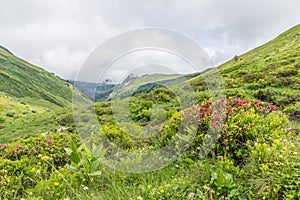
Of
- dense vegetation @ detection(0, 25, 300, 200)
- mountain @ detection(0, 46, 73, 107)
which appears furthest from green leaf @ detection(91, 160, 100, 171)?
mountain @ detection(0, 46, 73, 107)

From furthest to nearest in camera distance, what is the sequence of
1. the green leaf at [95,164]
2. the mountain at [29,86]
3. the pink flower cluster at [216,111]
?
the mountain at [29,86] < the pink flower cluster at [216,111] < the green leaf at [95,164]

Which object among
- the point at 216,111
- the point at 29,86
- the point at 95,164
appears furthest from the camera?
the point at 29,86

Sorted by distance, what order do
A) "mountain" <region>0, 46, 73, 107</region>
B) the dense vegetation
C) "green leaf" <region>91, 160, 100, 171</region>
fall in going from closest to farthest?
the dense vegetation
"green leaf" <region>91, 160, 100, 171</region>
"mountain" <region>0, 46, 73, 107</region>

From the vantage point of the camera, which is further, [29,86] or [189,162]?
[29,86]

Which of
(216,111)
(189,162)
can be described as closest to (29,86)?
(216,111)

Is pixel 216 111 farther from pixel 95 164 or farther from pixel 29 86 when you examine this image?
pixel 29 86

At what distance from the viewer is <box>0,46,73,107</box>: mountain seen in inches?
4985

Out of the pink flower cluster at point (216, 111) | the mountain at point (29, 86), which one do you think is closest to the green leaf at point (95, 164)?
the pink flower cluster at point (216, 111)

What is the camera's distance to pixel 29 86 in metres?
147

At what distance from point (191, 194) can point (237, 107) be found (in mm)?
3414

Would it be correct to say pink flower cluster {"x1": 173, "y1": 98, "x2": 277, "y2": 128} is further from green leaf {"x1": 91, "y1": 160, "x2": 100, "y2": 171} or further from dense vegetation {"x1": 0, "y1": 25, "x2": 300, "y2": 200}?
green leaf {"x1": 91, "y1": 160, "x2": 100, "y2": 171}

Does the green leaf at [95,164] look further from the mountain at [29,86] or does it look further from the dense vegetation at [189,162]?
the mountain at [29,86]

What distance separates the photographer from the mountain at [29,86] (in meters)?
127

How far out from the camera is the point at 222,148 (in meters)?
4.50
